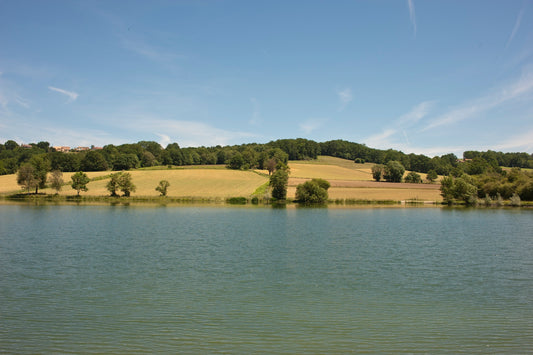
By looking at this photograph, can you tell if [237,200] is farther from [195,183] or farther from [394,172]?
[394,172]

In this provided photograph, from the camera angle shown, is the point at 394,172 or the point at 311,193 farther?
the point at 394,172

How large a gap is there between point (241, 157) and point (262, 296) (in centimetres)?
10628

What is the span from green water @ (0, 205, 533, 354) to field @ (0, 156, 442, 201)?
54.5 meters

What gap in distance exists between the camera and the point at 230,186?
8800 cm

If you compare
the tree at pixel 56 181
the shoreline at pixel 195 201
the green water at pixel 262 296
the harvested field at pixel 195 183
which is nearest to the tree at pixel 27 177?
the shoreline at pixel 195 201

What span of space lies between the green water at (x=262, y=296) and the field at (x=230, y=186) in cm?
5450

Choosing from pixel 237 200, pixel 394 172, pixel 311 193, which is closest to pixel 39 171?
pixel 237 200

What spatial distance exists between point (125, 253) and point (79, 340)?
12338 millimetres

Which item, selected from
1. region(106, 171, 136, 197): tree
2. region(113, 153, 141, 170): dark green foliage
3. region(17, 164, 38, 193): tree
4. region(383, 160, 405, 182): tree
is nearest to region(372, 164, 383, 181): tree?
region(383, 160, 405, 182): tree

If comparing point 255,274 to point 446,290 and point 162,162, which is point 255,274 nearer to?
point 446,290

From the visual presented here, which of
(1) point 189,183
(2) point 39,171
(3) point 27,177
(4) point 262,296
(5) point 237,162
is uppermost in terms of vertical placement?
(5) point 237,162

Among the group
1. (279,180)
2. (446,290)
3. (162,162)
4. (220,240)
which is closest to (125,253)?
(220,240)

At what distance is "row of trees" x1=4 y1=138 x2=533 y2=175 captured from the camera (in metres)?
108

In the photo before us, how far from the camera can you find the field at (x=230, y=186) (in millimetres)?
79688
